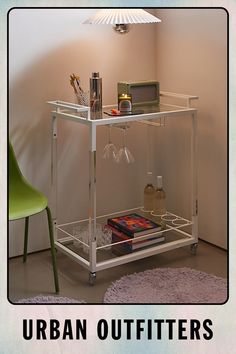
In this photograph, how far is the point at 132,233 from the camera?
87.6 inches

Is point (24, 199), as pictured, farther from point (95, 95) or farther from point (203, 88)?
point (203, 88)

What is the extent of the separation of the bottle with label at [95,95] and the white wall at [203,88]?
0.43 metres

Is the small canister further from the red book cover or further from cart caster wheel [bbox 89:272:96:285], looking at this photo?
cart caster wheel [bbox 89:272:96:285]

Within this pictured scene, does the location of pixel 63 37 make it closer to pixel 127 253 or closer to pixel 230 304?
pixel 127 253

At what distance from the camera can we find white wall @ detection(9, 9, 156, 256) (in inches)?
84.0

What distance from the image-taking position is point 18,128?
2184 mm

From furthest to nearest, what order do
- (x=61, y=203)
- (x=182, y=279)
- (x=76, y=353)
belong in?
(x=61, y=203) < (x=182, y=279) < (x=76, y=353)

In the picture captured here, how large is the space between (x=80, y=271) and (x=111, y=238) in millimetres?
197

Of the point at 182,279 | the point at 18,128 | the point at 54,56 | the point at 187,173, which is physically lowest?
the point at 182,279

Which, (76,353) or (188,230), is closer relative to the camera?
(76,353)

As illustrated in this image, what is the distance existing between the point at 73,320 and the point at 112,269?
106 cm

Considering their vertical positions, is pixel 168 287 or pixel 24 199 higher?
pixel 24 199

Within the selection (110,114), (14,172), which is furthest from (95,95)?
(14,172)

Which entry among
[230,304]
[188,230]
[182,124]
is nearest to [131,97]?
[182,124]
